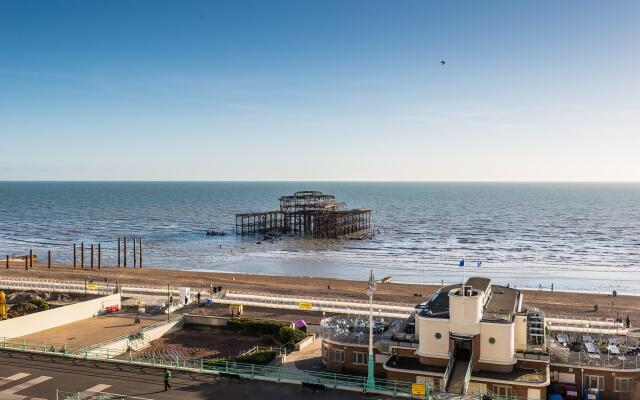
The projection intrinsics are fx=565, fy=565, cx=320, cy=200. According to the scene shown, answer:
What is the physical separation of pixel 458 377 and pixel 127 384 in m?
14.7

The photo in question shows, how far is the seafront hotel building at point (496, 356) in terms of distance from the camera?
2577cm

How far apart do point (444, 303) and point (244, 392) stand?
12198 millimetres

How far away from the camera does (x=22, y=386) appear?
24.0 metres

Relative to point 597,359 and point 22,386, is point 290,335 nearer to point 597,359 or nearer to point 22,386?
point 22,386

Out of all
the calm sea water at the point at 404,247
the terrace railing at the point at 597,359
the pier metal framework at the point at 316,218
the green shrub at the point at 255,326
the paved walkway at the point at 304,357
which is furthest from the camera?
the pier metal framework at the point at 316,218

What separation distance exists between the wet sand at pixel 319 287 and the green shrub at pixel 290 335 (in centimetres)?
1939

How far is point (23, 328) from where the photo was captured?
120ft

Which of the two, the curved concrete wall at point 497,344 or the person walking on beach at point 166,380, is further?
the curved concrete wall at point 497,344

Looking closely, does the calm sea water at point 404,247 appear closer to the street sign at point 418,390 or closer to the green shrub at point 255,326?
the green shrub at point 255,326

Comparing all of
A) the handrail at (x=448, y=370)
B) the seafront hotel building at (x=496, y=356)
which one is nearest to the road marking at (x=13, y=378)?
the seafront hotel building at (x=496, y=356)

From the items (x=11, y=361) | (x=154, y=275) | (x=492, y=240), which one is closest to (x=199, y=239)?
(x=154, y=275)

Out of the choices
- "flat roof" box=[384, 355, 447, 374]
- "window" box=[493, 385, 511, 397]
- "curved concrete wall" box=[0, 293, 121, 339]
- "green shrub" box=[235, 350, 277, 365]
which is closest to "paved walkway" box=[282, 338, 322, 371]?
"green shrub" box=[235, 350, 277, 365]

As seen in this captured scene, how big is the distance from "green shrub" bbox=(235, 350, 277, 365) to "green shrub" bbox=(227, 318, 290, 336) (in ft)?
18.8

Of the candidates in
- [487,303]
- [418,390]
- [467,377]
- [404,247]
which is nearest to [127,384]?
[418,390]
